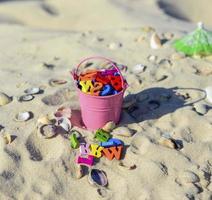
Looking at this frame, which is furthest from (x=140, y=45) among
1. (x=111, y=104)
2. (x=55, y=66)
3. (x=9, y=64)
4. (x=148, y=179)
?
(x=148, y=179)

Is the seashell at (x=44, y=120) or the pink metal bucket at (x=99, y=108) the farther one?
the seashell at (x=44, y=120)

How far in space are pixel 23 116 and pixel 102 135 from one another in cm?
67

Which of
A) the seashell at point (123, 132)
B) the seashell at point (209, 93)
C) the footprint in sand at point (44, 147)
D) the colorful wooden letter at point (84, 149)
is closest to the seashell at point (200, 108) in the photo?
the seashell at point (209, 93)

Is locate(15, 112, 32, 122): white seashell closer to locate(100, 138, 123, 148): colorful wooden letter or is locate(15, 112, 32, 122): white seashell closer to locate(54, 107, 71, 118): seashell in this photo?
locate(54, 107, 71, 118): seashell

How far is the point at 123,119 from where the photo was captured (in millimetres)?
3619

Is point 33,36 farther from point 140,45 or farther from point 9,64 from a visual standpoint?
point 140,45

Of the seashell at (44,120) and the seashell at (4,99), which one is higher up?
the seashell at (44,120)

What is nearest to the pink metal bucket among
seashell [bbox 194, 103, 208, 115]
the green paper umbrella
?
seashell [bbox 194, 103, 208, 115]

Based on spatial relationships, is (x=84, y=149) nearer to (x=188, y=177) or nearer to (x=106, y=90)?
(x=106, y=90)

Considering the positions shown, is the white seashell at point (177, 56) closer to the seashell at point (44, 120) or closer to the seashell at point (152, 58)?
the seashell at point (152, 58)

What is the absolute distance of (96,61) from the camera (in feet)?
15.4

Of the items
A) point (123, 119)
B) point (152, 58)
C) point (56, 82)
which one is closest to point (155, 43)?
point (152, 58)

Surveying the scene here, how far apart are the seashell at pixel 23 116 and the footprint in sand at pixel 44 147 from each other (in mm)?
225

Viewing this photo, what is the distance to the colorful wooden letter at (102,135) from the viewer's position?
3.37 metres
